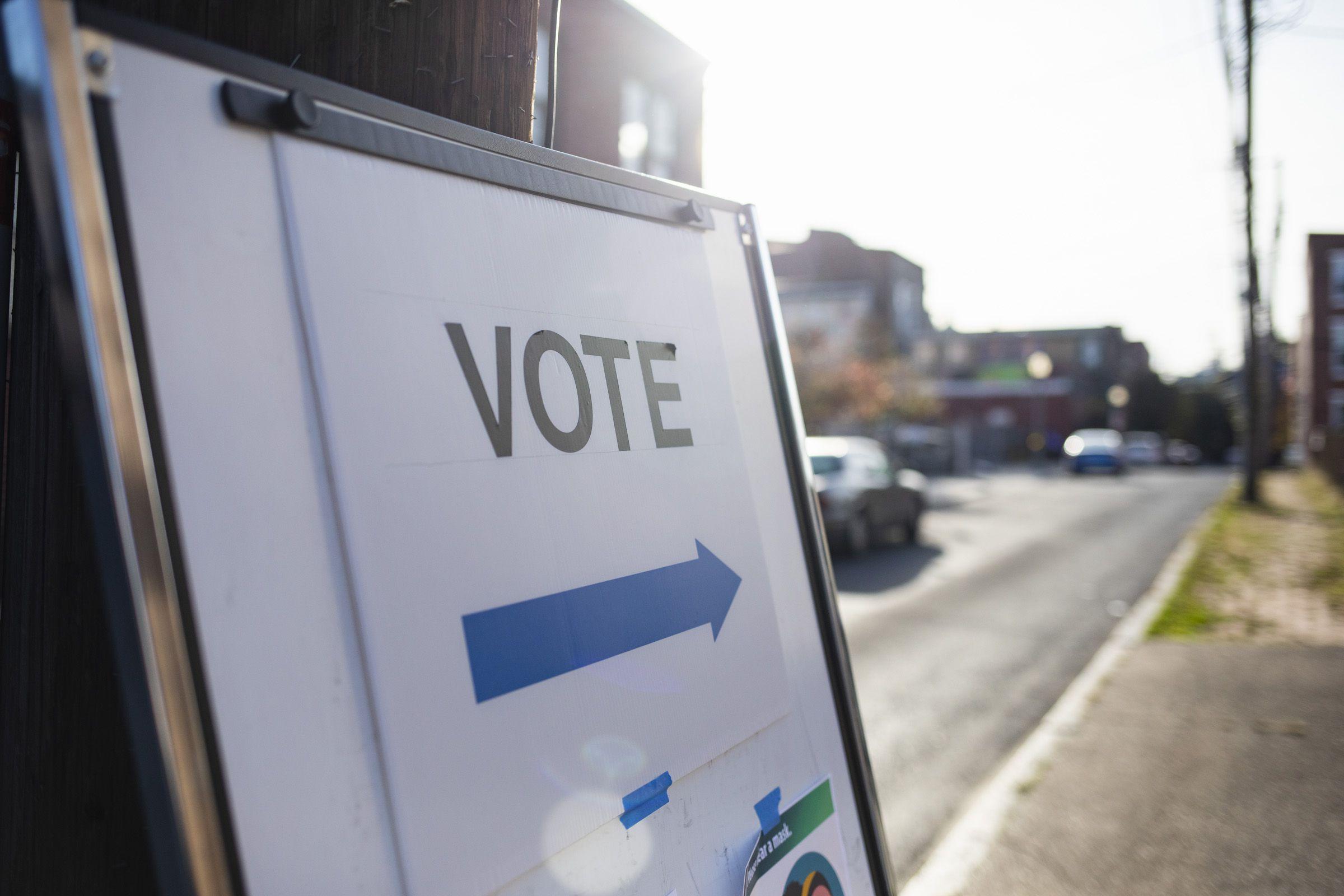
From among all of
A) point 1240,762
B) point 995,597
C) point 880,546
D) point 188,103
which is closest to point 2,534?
point 188,103

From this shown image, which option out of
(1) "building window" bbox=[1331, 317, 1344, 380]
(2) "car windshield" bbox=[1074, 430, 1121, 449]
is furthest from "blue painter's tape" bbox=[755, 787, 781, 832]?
(1) "building window" bbox=[1331, 317, 1344, 380]

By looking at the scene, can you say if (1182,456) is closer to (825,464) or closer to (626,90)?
(825,464)

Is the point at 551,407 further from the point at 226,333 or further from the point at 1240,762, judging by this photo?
the point at 1240,762

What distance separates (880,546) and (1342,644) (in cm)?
783

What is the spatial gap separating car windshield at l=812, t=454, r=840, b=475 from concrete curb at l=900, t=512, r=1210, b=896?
5340 millimetres

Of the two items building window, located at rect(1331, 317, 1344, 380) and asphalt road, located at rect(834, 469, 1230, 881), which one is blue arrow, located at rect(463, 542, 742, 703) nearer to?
asphalt road, located at rect(834, 469, 1230, 881)

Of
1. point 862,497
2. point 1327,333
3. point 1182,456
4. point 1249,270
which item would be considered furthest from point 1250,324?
point 1327,333

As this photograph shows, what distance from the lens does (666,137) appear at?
12766 mm

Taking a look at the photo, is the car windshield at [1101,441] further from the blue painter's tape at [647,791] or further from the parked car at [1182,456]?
the blue painter's tape at [647,791]

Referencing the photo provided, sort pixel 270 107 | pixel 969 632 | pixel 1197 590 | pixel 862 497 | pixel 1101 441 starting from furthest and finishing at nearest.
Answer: pixel 1101 441, pixel 862 497, pixel 1197 590, pixel 969 632, pixel 270 107

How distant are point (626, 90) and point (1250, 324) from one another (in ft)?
53.7

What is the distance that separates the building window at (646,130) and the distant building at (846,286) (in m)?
24.5

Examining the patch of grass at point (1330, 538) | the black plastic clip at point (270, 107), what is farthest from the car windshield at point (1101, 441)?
the black plastic clip at point (270, 107)

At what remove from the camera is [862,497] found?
13.5m
